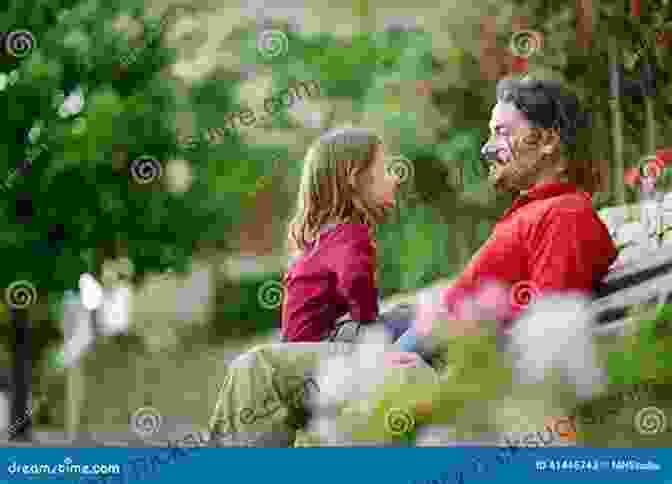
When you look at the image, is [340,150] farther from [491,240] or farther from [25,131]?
[25,131]

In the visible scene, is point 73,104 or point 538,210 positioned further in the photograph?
point 73,104

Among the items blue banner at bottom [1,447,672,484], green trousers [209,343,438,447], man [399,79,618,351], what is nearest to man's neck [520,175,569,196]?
man [399,79,618,351]

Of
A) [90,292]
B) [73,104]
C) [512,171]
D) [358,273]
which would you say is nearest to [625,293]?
[512,171]

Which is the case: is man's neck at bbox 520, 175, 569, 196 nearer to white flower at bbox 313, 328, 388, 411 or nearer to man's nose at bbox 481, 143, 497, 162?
man's nose at bbox 481, 143, 497, 162

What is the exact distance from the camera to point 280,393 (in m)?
3.91

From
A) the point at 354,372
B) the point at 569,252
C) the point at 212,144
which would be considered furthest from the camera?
the point at 212,144

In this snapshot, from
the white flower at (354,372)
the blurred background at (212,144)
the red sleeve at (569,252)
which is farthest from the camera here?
the blurred background at (212,144)

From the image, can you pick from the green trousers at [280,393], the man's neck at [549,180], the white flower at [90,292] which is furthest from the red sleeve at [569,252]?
the white flower at [90,292]

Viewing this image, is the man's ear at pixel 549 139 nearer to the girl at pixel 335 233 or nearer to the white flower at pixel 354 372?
the girl at pixel 335 233

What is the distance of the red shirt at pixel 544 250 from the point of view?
3.80 metres

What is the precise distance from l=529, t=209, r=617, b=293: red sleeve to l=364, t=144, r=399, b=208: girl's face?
0.57 m

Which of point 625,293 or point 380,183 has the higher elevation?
point 380,183

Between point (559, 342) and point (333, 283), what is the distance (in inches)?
34.8

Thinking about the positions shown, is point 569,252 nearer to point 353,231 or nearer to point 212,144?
point 353,231
